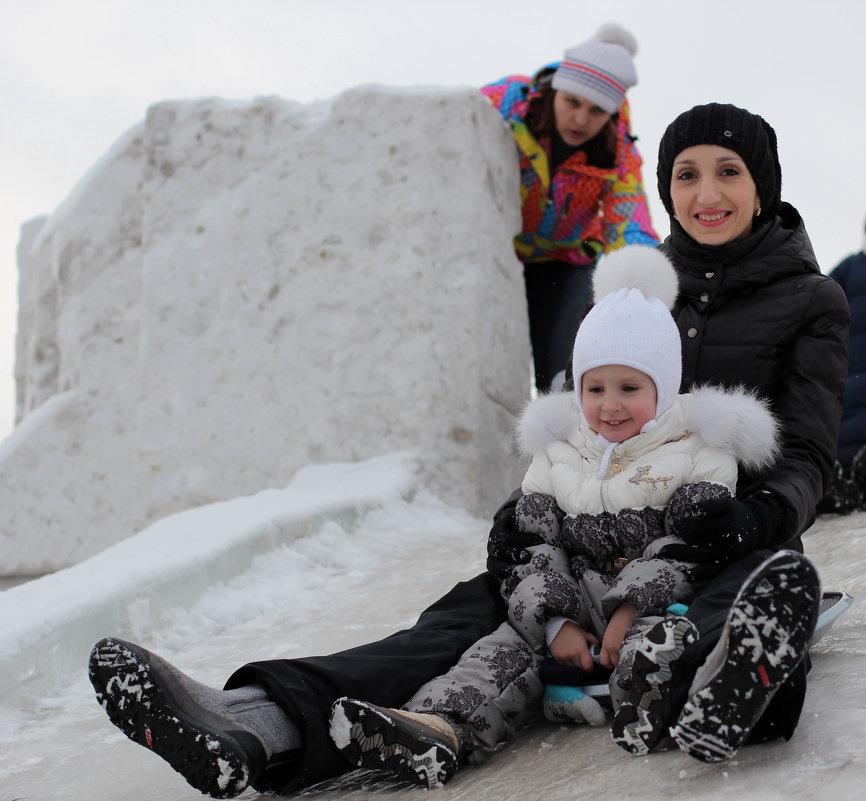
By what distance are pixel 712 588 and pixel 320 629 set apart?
52.2 inches

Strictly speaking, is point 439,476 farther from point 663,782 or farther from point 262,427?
point 663,782

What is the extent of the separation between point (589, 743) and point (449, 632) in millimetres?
304

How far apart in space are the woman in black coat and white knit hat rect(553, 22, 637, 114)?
2.29 meters

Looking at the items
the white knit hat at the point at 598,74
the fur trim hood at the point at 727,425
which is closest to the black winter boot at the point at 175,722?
the fur trim hood at the point at 727,425

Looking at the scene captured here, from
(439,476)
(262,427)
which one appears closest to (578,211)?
(439,476)

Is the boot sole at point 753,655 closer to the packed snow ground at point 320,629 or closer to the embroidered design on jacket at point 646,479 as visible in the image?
the packed snow ground at point 320,629

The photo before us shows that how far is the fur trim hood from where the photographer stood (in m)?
1.79

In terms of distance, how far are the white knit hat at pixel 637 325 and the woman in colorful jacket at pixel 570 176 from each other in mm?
2507

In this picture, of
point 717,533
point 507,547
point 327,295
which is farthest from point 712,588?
point 327,295

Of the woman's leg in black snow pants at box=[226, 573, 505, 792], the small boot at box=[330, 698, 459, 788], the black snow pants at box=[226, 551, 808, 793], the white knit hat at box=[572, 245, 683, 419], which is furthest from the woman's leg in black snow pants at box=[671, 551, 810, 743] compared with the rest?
the white knit hat at box=[572, 245, 683, 419]

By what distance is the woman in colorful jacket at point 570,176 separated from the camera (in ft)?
14.6

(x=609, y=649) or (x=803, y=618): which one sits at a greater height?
(x=803, y=618)

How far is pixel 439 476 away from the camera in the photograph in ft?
14.0

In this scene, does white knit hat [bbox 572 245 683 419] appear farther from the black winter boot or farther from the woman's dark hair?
the woman's dark hair
